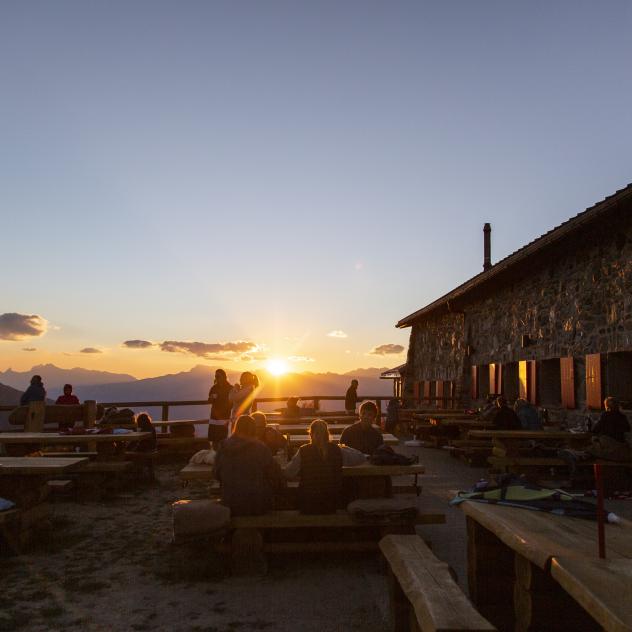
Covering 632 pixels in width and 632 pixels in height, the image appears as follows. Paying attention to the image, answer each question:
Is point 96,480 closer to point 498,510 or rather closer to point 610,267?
point 498,510

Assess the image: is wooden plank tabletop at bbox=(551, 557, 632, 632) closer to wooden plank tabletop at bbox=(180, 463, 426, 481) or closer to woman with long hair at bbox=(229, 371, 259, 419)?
wooden plank tabletop at bbox=(180, 463, 426, 481)

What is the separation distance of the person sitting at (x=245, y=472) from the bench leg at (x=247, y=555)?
0.77 ft

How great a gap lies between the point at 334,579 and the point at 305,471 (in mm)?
956

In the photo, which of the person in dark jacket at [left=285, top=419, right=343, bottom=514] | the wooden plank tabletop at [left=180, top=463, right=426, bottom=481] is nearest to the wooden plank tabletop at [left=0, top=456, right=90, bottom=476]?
the wooden plank tabletop at [left=180, top=463, right=426, bottom=481]

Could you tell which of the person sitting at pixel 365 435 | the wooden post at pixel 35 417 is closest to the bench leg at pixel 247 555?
the person sitting at pixel 365 435

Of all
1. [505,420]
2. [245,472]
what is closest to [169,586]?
[245,472]

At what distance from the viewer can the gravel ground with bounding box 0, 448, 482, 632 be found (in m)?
4.20

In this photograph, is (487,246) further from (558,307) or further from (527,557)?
(527,557)

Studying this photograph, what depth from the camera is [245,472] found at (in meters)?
5.52

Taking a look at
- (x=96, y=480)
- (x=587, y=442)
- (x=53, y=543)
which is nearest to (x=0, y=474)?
(x=53, y=543)

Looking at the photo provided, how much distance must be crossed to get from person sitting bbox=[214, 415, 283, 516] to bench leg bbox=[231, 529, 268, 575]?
0.24 metres

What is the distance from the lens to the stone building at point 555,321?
31.8 ft

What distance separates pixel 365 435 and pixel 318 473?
1.59m

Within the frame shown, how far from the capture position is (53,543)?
6121 millimetres
